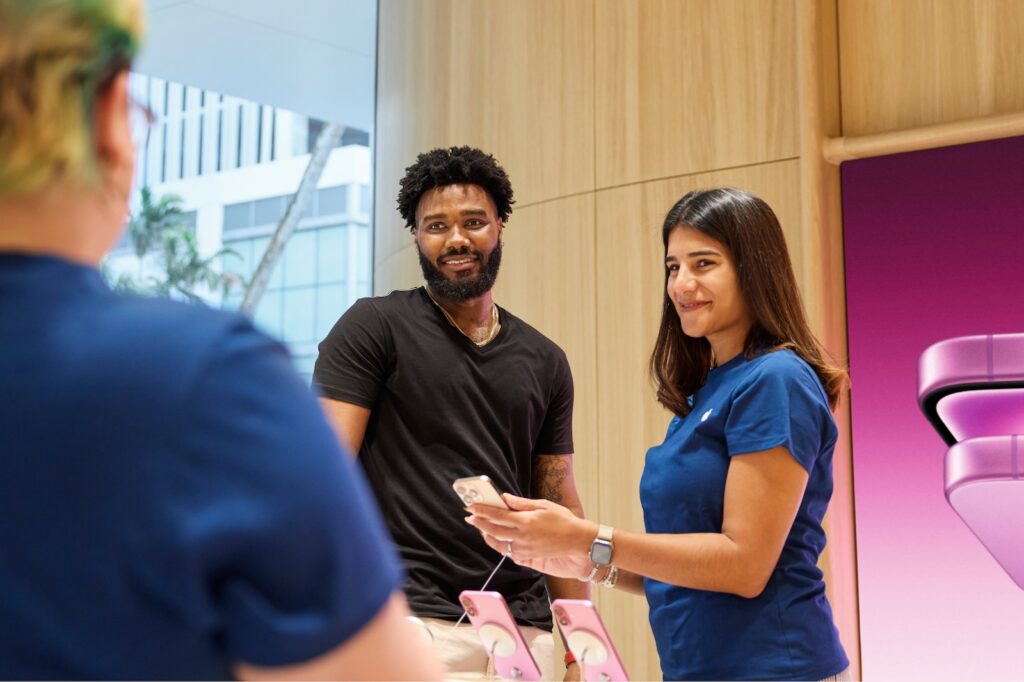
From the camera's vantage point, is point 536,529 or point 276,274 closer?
point 536,529

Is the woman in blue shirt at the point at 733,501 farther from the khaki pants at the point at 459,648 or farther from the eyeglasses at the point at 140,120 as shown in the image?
the eyeglasses at the point at 140,120

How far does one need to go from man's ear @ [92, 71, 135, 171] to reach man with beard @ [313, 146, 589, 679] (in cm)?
162

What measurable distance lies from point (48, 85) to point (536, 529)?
1.35m

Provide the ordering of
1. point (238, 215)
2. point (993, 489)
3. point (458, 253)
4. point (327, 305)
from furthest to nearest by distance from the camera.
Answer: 1. point (238, 215)
2. point (327, 305)
3. point (458, 253)
4. point (993, 489)

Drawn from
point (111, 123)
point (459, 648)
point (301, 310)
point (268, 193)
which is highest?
point (268, 193)

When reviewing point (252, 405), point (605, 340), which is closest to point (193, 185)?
point (605, 340)

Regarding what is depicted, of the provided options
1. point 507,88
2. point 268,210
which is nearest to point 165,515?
point 507,88

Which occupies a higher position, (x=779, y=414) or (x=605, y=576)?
(x=779, y=414)

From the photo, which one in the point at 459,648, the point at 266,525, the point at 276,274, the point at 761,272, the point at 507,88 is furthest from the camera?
the point at 276,274

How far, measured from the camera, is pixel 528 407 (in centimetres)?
248

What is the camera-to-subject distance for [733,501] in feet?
5.60

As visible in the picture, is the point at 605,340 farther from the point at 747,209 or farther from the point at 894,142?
the point at 747,209

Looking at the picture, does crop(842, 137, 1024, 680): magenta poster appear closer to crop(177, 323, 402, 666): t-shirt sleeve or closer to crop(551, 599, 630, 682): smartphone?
crop(551, 599, 630, 682): smartphone

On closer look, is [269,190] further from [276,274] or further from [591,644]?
[591,644]
